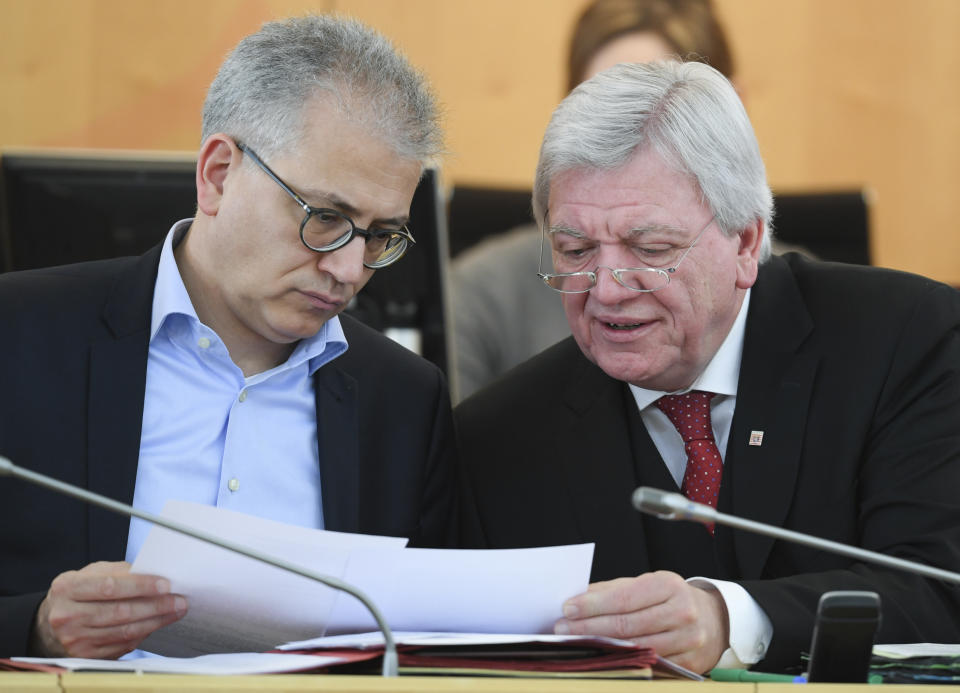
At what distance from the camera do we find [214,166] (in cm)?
162

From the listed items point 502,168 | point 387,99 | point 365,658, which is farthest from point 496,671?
point 502,168

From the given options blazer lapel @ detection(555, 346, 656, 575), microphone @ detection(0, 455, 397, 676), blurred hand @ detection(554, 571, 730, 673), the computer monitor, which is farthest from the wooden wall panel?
microphone @ detection(0, 455, 397, 676)

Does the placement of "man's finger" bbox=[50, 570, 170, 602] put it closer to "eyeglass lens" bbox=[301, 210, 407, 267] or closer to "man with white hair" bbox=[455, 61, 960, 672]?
"eyeglass lens" bbox=[301, 210, 407, 267]

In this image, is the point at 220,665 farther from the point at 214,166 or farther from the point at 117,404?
the point at 214,166

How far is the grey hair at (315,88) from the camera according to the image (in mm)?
1563

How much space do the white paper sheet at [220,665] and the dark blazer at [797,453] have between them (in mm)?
705

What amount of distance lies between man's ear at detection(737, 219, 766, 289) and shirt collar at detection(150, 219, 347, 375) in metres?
0.58

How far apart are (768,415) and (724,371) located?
0.10 m

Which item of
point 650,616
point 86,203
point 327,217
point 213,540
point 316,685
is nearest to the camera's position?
point 316,685

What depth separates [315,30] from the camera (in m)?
1.63

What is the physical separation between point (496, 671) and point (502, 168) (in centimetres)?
321

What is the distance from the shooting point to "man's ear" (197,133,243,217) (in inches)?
63.1

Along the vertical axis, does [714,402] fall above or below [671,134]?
below

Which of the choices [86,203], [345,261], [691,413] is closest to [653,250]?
[691,413]
